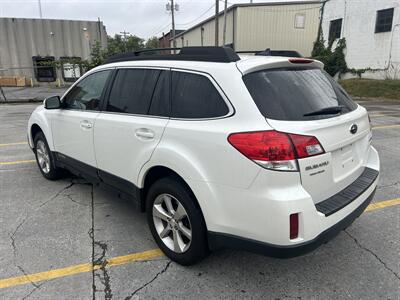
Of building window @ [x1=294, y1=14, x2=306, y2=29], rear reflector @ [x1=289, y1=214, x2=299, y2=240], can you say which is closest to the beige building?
building window @ [x1=294, y1=14, x2=306, y2=29]

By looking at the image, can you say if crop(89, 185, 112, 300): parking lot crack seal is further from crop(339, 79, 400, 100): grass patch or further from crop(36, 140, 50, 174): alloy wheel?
crop(339, 79, 400, 100): grass patch

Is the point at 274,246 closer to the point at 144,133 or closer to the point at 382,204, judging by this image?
the point at 144,133

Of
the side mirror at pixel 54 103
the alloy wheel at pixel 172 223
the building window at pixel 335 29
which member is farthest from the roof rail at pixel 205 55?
the building window at pixel 335 29

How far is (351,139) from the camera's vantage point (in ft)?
8.77

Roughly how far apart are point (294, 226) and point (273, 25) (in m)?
35.3

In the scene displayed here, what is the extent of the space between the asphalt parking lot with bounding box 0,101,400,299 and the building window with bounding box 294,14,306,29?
34.3 metres

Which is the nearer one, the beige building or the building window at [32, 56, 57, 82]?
the building window at [32, 56, 57, 82]

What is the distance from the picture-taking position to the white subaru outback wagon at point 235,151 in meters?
2.21

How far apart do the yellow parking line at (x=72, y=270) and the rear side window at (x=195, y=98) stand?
1.32m

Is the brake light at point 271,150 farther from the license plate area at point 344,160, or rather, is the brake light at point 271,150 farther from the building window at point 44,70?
the building window at point 44,70

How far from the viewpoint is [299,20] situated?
34.7m

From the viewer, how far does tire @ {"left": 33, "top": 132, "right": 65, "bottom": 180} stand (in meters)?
4.82

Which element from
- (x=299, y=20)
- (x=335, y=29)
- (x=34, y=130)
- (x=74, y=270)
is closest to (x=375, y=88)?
(x=335, y=29)

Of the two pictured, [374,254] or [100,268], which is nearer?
[100,268]
